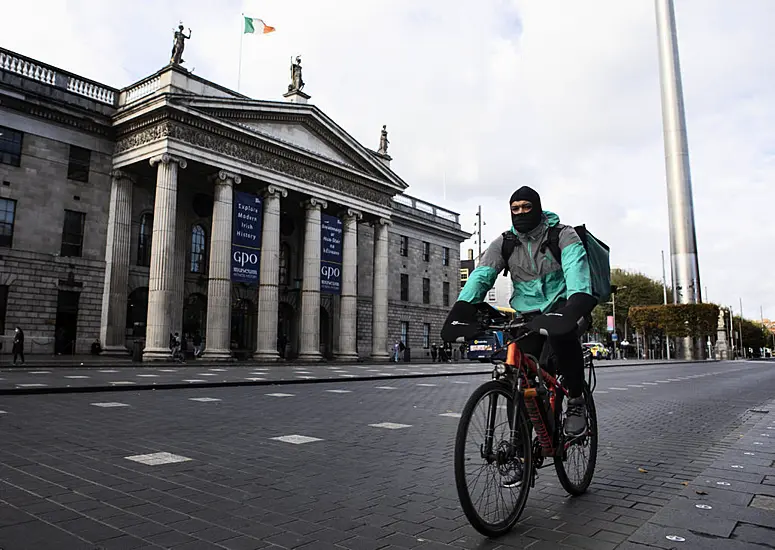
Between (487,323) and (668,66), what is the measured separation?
7394 cm

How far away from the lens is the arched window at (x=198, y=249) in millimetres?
Answer: 33562

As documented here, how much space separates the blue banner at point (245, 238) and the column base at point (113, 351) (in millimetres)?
6213

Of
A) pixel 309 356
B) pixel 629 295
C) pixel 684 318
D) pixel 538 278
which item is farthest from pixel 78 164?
pixel 629 295

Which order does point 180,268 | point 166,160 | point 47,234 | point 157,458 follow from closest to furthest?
point 157,458 → point 166,160 → point 47,234 → point 180,268

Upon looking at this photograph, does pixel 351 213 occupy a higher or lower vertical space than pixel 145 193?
higher

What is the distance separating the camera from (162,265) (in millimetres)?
26750

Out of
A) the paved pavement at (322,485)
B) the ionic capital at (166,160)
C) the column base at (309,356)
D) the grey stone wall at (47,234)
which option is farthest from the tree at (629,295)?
the paved pavement at (322,485)

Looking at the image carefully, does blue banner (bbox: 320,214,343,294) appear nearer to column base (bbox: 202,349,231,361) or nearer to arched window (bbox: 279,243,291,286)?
arched window (bbox: 279,243,291,286)

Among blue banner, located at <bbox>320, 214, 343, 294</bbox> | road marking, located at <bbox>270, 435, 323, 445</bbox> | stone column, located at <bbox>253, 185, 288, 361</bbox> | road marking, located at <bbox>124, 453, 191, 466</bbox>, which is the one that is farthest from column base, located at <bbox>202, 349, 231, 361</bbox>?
road marking, located at <bbox>124, 453, 191, 466</bbox>

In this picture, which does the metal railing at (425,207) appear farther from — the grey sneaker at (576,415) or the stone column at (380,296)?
the grey sneaker at (576,415)

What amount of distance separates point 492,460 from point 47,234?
1163 inches

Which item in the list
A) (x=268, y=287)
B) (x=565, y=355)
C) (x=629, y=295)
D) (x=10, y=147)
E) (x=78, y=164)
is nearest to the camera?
(x=565, y=355)

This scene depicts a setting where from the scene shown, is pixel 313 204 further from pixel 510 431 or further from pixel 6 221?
pixel 510 431

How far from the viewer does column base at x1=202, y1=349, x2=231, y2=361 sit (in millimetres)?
28312
